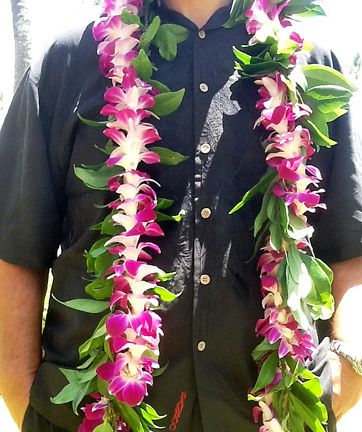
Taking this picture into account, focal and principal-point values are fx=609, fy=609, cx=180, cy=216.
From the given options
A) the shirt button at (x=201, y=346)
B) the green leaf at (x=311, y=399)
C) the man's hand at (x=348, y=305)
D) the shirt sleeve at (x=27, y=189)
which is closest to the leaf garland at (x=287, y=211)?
the green leaf at (x=311, y=399)

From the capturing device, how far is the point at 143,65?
140cm

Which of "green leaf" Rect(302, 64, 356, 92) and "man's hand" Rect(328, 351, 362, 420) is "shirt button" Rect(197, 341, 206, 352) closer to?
"man's hand" Rect(328, 351, 362, 420)

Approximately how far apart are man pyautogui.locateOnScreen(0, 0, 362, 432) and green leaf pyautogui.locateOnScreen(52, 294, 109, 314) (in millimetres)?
92

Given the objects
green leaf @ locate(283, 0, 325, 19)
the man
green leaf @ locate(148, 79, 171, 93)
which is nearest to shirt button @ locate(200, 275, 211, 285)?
the man

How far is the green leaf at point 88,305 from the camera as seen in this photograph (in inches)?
52.6

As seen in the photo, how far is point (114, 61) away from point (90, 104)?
4.7 inches

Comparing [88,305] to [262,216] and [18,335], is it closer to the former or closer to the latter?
[18,335]

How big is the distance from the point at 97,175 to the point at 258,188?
0.37 meters

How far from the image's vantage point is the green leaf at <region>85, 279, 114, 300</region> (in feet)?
4.44

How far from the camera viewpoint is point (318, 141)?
143 cm

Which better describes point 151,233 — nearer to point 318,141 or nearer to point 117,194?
point 117,194

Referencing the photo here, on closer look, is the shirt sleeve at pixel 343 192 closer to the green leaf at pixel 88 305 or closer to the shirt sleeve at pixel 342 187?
the shirt sleeve at pixel 342 187

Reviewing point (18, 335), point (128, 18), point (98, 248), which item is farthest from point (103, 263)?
point (128, 18)

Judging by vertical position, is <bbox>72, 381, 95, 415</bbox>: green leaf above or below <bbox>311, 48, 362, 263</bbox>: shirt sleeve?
below
